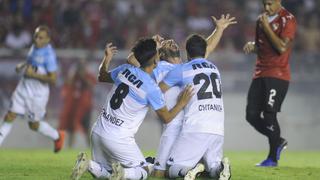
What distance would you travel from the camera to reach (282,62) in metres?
12.9

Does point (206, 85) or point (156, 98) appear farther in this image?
point (206, 85)

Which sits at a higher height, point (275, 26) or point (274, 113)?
point (275, 26)

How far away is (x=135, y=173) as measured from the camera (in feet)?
32.9

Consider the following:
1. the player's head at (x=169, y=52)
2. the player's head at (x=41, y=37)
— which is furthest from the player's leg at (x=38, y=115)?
the player's head at (x=169, y=52)

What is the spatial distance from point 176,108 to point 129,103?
58 cm

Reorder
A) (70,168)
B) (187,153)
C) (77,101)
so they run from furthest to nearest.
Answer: (77,101) → (70,168) → (187,153)

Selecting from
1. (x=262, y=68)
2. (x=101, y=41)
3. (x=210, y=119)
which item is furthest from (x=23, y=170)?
(x=101, y=41)

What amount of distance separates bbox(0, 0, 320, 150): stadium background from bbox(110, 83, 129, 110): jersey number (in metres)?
9.04

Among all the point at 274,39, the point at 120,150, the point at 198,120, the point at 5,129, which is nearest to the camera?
the point at 120,150

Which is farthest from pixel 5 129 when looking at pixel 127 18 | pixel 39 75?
pixel 127 18

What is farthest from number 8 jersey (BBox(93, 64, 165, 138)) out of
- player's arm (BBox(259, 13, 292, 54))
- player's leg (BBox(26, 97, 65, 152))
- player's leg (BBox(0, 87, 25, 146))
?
player's leg (BBox(26, 97, 65, 152))

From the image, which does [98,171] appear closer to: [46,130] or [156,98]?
[156,98]

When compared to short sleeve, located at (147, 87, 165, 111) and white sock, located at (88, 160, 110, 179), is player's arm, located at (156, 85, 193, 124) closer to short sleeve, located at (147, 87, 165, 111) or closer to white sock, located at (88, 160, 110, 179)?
short sleeve, located at (147, 87, 165, 111)

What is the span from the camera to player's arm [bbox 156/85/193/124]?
402 inches
